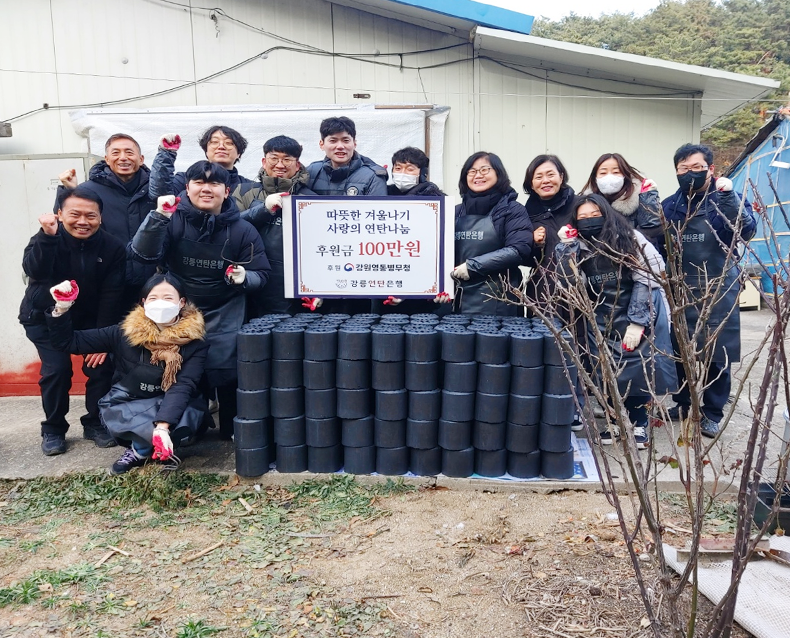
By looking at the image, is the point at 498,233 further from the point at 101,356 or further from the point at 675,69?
the point at 675,69

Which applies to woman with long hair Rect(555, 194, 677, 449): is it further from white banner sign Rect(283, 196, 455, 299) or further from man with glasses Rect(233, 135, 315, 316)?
man with glasses Rect(233, 135, 315, 316)

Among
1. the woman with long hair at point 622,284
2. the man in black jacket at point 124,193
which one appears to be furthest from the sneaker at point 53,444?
the woman with long hair at point 622,284

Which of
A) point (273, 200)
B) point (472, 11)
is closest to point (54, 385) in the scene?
point (273, 200)

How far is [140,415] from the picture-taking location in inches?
149

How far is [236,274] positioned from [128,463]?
51.2 inches

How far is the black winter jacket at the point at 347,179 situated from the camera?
4539 millimetres

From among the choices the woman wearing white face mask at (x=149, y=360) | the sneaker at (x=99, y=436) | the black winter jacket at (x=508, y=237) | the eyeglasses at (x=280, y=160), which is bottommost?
the sneaker at (x=99, y=436)

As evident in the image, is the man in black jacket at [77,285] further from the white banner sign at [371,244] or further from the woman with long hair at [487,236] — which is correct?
the woman with long hair at [487,236]

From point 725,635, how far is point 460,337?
6.37 feet

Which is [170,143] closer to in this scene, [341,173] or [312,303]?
[341,173]

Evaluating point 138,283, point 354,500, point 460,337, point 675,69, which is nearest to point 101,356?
point 138,283

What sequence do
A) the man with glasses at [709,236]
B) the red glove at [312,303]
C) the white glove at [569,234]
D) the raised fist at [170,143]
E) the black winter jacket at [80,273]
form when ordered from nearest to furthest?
the black winter jacket at [80,273], the white glove at [569,234], the man with glasses at [709,236], the raised fist at [170,143], the red glove at [312,303]

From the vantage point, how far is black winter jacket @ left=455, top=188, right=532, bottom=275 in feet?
13.7

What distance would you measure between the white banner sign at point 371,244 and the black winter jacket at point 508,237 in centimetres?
26
